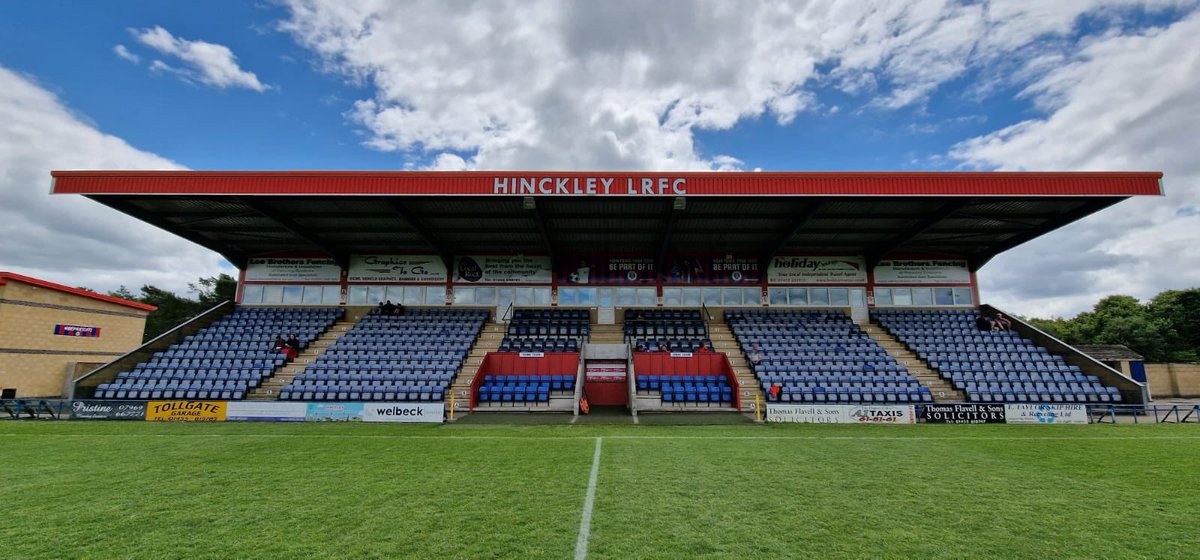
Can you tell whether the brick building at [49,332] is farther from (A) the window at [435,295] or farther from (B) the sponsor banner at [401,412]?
(B) the sponsor banner at [401,412]

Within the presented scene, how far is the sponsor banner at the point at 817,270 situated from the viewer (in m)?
26.2

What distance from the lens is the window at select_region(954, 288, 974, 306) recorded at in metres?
26.0

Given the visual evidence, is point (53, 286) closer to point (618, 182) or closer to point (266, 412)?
point (266, 412)

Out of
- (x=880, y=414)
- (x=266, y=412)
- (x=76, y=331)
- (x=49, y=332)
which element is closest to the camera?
(x=880, y=414)

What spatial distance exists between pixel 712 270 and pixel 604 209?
27.6ft

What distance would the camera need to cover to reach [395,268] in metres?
26.3

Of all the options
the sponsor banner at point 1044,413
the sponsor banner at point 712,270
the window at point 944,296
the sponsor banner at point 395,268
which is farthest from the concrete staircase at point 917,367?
the sponsor banner at point 395,268

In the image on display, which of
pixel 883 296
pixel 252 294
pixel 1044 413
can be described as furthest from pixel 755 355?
pixel 252 294

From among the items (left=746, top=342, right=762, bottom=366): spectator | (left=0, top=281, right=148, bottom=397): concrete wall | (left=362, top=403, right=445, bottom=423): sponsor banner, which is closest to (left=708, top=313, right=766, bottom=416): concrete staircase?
(left=746, top=342, right=762, bottom=366): spectator

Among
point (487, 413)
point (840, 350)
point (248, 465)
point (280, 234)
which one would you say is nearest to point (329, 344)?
point (280, 234)

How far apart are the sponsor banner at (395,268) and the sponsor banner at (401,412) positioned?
10966 millimetres

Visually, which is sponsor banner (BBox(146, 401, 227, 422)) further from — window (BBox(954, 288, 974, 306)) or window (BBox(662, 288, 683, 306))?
window (BBox(954, 288, 974, 306))

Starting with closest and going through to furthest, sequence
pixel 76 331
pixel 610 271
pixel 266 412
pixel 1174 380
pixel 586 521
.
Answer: pixel 586 521, pixel 266 412, pixel 76 331, pixel 610 271, pixel 1174 380

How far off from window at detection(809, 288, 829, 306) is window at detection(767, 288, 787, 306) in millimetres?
1367
